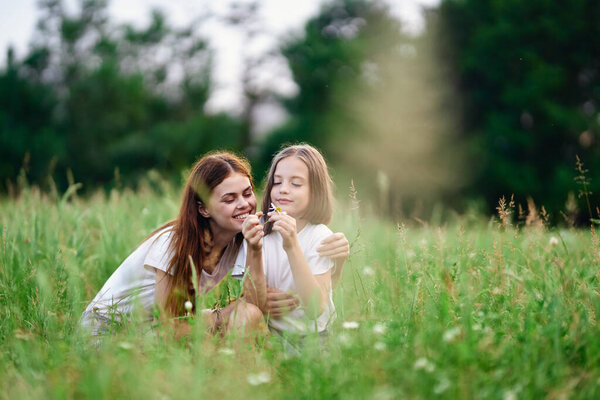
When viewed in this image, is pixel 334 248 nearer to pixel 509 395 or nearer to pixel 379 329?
pixel 379 329

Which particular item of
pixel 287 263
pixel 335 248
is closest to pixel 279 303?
pixel 287 263

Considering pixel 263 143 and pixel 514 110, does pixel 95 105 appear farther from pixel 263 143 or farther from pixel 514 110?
pixel 514 110

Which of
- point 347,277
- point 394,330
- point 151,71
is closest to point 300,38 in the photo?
point 151,71

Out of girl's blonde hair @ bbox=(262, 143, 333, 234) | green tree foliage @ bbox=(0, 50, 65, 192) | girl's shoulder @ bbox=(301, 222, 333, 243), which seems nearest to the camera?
girl's shoulder @ bbox=(301, 222, 333, 243)

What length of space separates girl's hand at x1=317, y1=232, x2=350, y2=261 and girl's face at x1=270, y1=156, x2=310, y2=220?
0.33 metres

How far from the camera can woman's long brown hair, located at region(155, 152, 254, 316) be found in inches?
113

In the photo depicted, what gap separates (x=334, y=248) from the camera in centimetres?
283

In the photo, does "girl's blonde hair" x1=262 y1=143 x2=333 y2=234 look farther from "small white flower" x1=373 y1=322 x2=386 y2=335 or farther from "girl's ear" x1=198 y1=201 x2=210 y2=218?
"small white flower" x1=373 y1=322 x2=386 y2=335

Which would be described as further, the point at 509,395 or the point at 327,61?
the point at 327,61

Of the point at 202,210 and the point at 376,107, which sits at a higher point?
the point at 376,107

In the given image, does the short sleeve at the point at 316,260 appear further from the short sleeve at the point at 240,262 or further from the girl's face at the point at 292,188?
the short sleeve at the point at 240,262

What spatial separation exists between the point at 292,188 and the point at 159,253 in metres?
0.90

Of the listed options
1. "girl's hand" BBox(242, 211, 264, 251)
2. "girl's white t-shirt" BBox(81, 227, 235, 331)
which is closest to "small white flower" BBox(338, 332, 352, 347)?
"girl's hand" BBox(242, 211, 264, 251)

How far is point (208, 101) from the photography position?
23.3 meters
